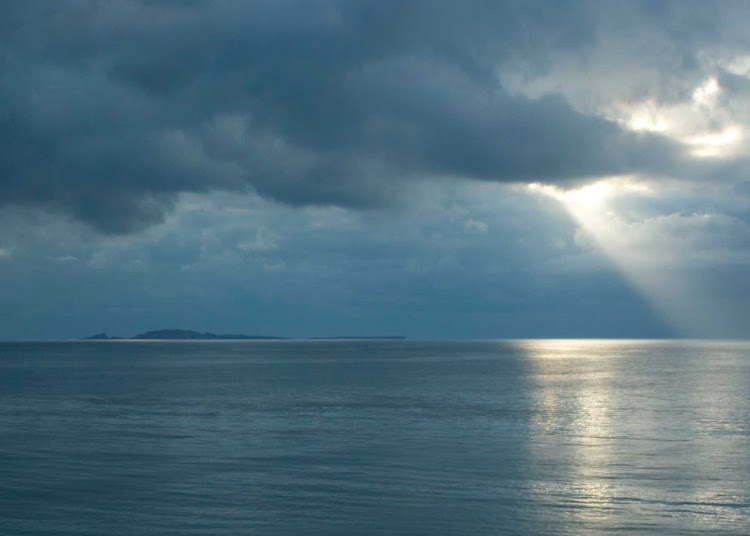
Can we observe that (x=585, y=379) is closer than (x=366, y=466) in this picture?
No


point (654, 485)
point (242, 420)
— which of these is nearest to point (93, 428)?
point (242, 420)

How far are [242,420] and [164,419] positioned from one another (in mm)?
5400

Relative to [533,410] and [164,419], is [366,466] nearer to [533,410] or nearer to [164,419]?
[164,419]

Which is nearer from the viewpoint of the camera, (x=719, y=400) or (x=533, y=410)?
(x=533, y=410)

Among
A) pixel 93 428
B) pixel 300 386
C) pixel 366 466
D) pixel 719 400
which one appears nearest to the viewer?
pixel 366 466

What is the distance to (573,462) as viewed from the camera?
36.2m

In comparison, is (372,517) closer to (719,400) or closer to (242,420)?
(242,420)

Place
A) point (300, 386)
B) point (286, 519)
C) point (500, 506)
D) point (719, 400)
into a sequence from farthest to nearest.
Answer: point (300, 386) < point (719, 400) < point (500, 506) < point (286, 519)

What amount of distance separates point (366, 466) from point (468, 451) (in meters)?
6.57

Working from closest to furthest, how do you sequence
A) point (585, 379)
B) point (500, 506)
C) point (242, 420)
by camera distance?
point (500, 506), point (242, 420), point (585, 379)

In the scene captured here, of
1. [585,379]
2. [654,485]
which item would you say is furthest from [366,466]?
[585,379]

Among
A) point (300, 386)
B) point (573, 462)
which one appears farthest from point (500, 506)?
point (300, 386)

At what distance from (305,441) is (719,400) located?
42176 millimetres

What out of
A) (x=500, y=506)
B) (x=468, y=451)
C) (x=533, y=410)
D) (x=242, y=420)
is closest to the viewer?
(x=500, y=506)
